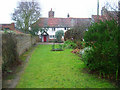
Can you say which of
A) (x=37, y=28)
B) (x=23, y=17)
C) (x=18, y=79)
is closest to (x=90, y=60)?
(x=18, y=79)

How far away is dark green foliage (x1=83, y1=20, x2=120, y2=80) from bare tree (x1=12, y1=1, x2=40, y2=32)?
2642 cm

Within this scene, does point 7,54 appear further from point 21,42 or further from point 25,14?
point 25,14

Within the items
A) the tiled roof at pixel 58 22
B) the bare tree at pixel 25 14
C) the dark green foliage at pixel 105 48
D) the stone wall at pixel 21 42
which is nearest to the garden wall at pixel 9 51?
the stone wall at pixel 21 42

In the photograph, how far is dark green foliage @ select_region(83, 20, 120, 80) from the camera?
203 inches

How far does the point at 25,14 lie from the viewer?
30.5 m

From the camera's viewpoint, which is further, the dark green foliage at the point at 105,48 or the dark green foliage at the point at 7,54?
the dark green foliage at the point at 7,54

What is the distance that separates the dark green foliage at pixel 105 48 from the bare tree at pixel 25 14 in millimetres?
26416

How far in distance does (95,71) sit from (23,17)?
26670 millimetres

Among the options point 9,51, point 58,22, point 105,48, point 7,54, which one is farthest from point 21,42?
point 58,22

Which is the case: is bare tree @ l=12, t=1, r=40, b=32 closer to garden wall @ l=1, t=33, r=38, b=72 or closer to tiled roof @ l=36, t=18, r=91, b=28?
tiled roof @ l=36, t=18, r=91, b=28

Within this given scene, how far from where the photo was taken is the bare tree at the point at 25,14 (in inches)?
1190

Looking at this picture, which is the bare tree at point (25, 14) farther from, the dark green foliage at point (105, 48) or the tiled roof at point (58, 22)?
the dark green foliage at point (105, 48)

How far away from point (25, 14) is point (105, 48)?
2771 cm

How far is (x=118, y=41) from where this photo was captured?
524 centimetres
